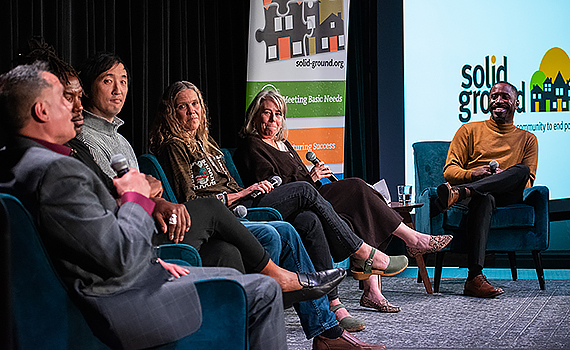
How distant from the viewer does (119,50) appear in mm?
3307

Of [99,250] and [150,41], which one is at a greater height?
[150,41]

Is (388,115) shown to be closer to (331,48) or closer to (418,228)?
(331,48)

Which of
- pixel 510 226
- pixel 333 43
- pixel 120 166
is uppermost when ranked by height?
pixel 333 43

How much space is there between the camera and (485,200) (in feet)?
10.8

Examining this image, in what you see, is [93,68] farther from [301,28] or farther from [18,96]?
[301,28]

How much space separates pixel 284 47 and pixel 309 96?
1.34ft

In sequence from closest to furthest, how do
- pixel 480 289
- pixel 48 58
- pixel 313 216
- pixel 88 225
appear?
1. pixel 88 225
2. pixel 48 58
3. pixel 313 216
4. pixel 480 289

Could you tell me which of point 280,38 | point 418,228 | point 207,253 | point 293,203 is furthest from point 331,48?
point 207,253

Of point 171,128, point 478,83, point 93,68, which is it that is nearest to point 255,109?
point 171,128

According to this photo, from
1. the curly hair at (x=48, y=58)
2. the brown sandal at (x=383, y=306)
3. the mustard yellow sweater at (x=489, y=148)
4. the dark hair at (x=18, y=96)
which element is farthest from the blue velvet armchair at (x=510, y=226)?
the dark hair at (x=18, y=96)

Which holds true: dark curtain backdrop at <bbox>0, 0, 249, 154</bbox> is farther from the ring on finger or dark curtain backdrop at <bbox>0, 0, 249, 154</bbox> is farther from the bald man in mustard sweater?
the bald man in mustard sweater

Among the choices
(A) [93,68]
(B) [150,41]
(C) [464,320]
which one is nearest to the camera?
(A) [93,68]

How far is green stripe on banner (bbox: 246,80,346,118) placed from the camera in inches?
161

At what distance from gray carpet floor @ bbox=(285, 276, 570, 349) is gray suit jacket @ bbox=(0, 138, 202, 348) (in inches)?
47.0
